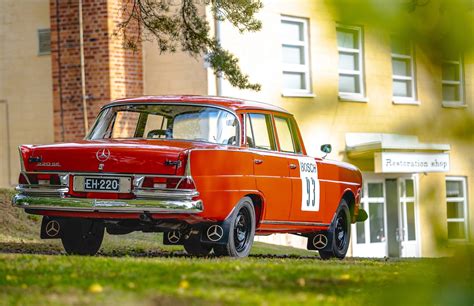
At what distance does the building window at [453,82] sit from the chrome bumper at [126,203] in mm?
7830

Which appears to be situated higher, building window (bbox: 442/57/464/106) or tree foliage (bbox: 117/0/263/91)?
tree foliage (bbox: 117/0/263/91)

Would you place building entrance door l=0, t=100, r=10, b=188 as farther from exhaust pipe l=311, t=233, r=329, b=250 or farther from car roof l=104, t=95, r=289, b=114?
car roof l=104, t=95, r=289, b=114

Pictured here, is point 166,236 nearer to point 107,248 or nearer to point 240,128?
point 240,128

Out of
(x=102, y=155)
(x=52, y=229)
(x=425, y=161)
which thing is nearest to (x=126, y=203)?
(x=102, y=155)

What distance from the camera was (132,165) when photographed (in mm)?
9789

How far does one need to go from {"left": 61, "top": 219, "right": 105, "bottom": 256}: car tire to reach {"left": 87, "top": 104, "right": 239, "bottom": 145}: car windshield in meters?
0.99

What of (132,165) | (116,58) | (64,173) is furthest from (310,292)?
(116,58)

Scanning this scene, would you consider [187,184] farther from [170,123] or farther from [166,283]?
[166,283]

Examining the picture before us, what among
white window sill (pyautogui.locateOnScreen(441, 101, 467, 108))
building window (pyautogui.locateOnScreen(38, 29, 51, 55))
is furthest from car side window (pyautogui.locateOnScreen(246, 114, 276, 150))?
building window (pyautogui.locateOnScreen(38, 29, 51, 55))

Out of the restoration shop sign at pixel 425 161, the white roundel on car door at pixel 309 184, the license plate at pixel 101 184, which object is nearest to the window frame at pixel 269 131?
the white roundel on car door at pixel 309 184

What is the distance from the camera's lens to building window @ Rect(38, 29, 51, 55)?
81.6 ft

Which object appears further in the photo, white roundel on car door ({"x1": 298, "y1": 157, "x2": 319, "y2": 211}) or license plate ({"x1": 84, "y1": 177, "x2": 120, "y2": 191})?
white roundel on car door ({"x1": 298, "y1": 157, "x2": 319, "y2": 211})

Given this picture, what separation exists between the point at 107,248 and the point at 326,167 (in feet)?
12.2

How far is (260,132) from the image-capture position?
11.5 m
